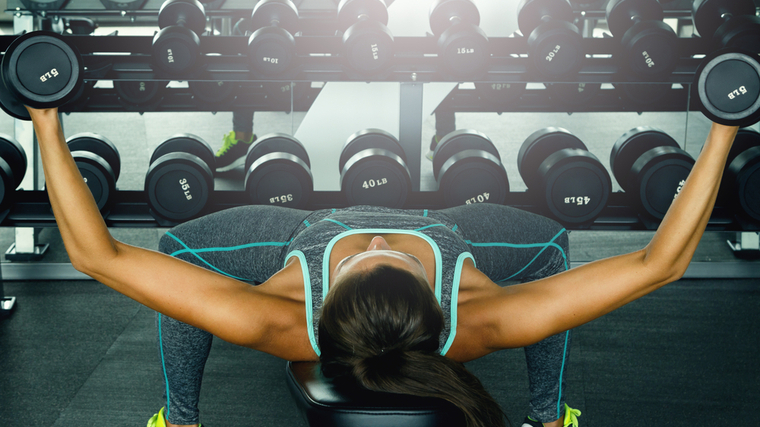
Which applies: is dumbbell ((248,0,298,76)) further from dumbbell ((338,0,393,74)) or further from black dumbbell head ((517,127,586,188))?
black dumbbell head ((517,127,586,188))

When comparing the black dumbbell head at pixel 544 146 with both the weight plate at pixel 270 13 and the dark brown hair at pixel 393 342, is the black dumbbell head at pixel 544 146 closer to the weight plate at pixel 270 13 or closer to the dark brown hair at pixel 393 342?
the weight plate at pixel 270 13

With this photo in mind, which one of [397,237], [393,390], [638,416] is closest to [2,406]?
[397,237]

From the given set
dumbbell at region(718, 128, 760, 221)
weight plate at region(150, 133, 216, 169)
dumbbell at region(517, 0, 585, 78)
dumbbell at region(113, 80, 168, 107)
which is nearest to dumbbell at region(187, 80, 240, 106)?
dumbbell at region(113, 80, 168, 107)

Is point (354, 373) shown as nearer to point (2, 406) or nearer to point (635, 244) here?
Answer: point (2, 406)

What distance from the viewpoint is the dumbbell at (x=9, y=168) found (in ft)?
6.18

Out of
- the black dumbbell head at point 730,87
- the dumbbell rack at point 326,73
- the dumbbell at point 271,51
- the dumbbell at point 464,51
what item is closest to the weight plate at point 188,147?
the dumbbell rack at point 326,73

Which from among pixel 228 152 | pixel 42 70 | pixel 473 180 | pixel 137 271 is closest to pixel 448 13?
pixel 473 180

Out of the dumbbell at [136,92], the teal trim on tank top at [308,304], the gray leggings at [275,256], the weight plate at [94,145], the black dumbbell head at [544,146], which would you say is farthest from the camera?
the dumbbell at [136,92]

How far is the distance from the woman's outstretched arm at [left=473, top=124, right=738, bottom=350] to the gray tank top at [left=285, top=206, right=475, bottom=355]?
0.09 m

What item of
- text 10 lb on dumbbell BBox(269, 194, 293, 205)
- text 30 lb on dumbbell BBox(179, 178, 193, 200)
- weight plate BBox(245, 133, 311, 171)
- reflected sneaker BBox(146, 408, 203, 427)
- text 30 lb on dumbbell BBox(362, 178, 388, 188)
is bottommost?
reflected sneaker BBox(146, 408, 203, 427)

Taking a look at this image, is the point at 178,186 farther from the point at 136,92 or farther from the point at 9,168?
the point at 136,92

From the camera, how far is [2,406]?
66.1 inches

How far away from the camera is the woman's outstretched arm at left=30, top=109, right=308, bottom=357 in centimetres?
97

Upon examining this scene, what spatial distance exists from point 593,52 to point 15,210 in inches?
75.7
